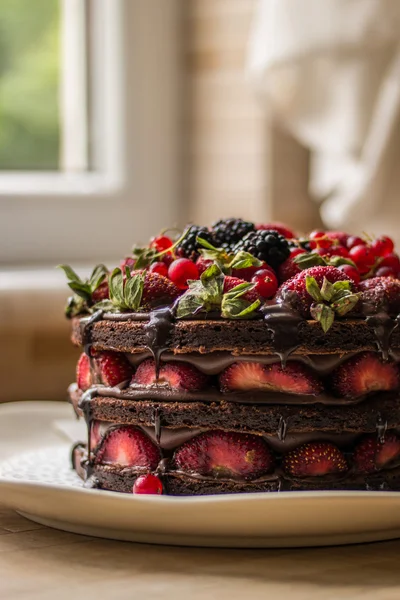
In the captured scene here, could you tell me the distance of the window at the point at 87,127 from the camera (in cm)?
245

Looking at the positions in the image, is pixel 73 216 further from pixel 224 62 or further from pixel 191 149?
pixel 224 62

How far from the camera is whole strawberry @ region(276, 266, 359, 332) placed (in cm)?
98

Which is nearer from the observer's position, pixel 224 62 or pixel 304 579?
pixel 304 579

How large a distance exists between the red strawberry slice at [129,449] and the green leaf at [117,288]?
0.14m

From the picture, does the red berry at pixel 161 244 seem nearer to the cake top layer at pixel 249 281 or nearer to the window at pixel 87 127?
the cake top layer at pixel 249 281

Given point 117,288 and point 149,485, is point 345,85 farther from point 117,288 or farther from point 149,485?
point 149,485

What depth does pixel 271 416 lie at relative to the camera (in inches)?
39.3

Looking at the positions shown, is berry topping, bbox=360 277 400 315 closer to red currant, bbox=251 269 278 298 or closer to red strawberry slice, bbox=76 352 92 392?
red currant, bbox=251 269 278 298

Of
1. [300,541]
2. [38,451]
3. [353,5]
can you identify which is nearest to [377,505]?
[300,541]

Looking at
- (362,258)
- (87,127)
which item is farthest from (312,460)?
(87,127)

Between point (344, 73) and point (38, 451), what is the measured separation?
3.45ft

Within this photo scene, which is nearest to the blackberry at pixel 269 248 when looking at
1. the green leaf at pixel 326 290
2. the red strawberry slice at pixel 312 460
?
the green leaf at pixel 326 290

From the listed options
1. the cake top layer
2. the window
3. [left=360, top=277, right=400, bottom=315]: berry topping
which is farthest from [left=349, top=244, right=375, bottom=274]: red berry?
the window

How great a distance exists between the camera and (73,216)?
2.53 meters
